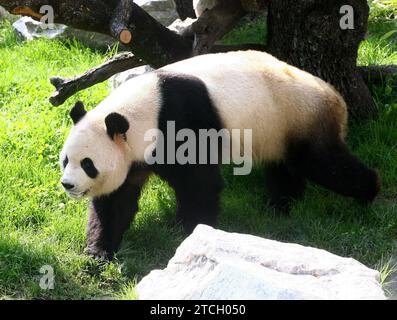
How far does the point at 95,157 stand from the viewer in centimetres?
491

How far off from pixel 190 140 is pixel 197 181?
301mm

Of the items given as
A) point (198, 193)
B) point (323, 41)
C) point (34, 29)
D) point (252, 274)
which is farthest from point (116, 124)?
point (34, 29)

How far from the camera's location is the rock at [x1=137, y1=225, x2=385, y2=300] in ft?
11.2

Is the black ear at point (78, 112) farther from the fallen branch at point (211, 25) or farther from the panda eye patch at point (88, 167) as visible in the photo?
the fallen branch at point (211, 25)

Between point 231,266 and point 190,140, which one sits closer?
point 231,266

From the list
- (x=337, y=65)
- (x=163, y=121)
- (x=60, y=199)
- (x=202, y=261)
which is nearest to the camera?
(x=202, y=261)

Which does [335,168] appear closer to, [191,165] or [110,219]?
[191,165]

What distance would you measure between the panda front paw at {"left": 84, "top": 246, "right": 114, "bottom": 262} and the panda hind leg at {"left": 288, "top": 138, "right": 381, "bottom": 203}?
1.63 metres

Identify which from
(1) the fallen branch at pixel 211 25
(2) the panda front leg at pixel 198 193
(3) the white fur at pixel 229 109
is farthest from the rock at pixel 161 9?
(2) the panda front leg at pixel 198 193

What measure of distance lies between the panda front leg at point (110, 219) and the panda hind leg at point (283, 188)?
1.21 meters

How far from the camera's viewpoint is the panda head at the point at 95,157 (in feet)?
16.0

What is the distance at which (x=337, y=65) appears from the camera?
6.51m
